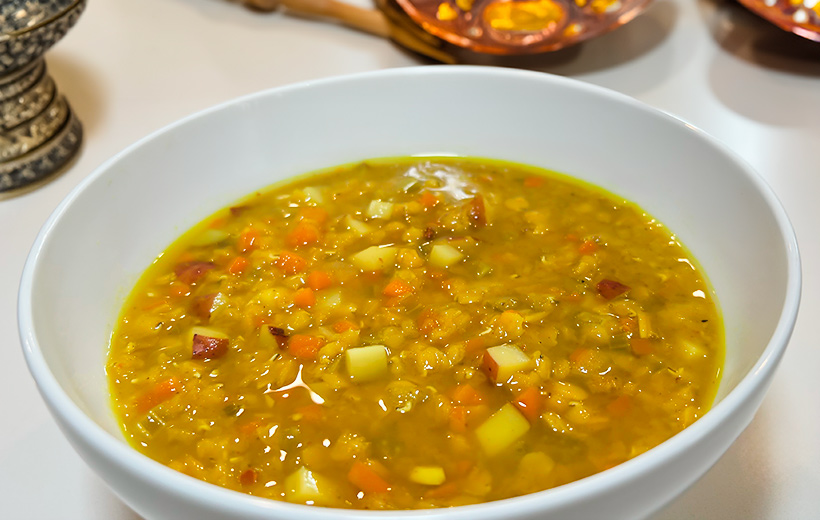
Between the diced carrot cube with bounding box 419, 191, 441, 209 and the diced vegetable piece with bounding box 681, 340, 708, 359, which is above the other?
the diced carrot cube with bounding box 419, 191, 441, 209

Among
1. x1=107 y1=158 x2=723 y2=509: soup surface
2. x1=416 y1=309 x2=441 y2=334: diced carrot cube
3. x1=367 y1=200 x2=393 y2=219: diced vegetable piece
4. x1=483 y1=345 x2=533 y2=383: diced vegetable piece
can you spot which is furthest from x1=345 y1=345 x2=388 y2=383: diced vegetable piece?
x1=367 y1=200 x2=393 y2=219: diced vegetable piece

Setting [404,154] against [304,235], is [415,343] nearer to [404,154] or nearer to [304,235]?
[304,235]

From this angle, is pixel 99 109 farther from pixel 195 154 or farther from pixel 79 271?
pixel 79 271

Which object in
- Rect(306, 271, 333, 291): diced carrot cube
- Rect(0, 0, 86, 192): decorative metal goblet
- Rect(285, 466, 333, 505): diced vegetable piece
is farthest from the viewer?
Rect(0, 0, 86, 192): decorative metal goblet

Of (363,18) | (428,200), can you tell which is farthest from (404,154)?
(363,18)

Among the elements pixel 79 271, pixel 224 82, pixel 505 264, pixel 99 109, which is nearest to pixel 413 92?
pixel 505 264

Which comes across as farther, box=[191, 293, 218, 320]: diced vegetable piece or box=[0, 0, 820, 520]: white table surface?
box=[191, 293, 218, 320]: diced vegetable piece

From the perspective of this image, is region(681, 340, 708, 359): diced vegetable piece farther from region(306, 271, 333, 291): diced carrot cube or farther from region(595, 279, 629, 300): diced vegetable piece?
region(306, 271, 333, 291): diced carrot cube
